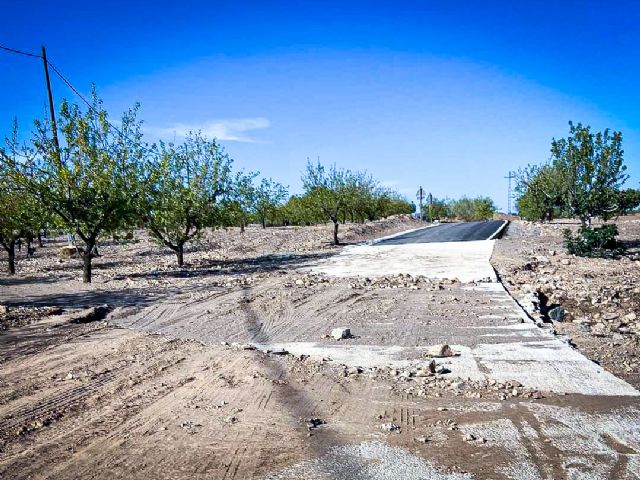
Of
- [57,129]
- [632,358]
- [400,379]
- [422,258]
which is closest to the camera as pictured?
[400,379]

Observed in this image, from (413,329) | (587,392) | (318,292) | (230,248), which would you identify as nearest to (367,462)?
(587,392)

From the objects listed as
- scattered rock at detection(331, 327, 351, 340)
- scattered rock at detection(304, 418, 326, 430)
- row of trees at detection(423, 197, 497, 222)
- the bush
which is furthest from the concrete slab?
row of trees at detection(423, 197, 497, 222)

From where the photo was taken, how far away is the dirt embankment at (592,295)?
6.56m

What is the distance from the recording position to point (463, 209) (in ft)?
328

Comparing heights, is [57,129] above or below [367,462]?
above

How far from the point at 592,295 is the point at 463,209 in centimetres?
9310

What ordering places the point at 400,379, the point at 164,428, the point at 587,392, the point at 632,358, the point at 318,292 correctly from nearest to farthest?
1. the point at 164,428
2. the point at 587,392
3. the point at 400,379
4. the point at 632,358
5. the point at 318,292

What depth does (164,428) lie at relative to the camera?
4.17 meters

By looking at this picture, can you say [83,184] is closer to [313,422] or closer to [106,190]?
[106,190]

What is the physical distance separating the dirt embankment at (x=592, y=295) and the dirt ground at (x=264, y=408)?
1.32 metres

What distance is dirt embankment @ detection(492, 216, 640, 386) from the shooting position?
6.56 m

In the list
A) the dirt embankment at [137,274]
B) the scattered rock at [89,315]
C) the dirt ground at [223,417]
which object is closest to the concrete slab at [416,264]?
the dirt embankment at [137,274]

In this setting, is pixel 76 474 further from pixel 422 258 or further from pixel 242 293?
pixel 422 258

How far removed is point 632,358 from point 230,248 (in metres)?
22.8
